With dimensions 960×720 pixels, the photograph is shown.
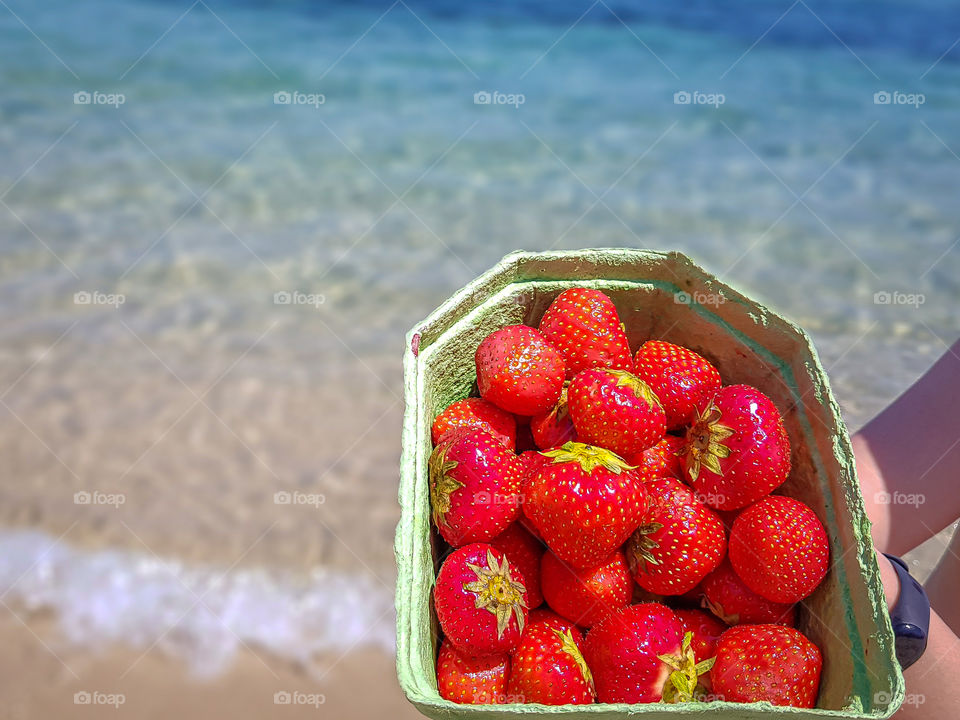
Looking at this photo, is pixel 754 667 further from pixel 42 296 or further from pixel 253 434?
pixel 42 296

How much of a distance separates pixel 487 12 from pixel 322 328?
4.09 meters

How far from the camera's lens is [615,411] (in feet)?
4.10

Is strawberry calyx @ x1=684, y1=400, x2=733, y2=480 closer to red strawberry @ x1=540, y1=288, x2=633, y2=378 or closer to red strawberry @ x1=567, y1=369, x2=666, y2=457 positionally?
red strawberry @ x1=567, y1=369, x2=666, y2=457

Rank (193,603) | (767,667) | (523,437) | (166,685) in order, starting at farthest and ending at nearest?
(193,603)
(166,685)
(523,437)
(767,667)

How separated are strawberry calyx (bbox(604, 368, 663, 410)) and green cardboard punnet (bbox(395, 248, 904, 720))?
0.23 metres

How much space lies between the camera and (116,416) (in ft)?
9.56

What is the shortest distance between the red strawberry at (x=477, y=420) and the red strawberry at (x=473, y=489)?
111mm

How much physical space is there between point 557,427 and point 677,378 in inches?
9.2

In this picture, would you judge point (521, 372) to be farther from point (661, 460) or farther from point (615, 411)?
point (661, 460)

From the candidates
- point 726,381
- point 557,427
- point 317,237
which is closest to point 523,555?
point 557,427

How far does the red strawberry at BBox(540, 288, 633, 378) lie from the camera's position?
55.3 inches

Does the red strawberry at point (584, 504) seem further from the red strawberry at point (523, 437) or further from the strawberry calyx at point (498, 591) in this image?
the red strawberry at point (523, 437)

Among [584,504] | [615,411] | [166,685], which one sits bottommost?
[166,685]

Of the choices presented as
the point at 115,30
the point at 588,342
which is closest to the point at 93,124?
the point at 115,30
